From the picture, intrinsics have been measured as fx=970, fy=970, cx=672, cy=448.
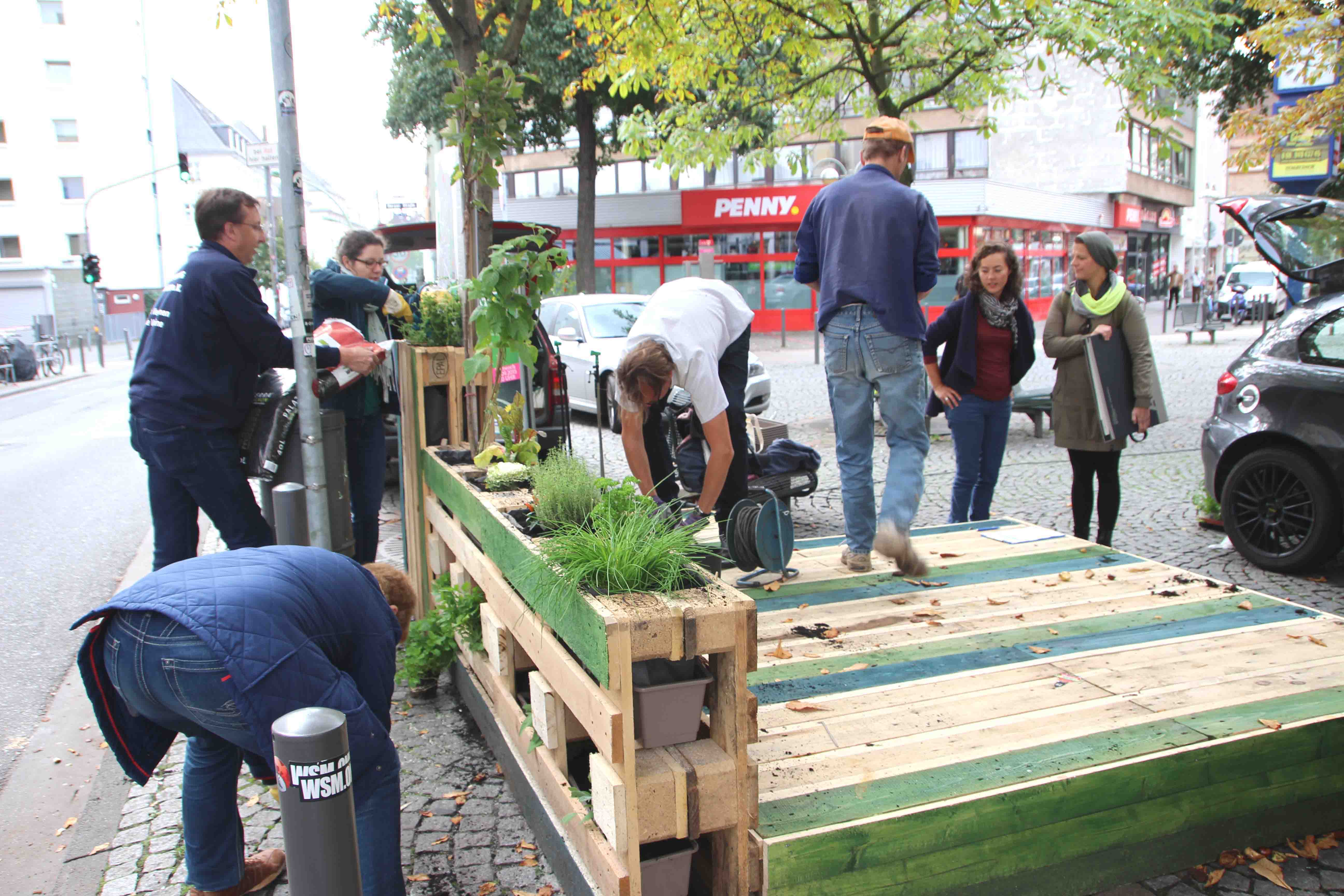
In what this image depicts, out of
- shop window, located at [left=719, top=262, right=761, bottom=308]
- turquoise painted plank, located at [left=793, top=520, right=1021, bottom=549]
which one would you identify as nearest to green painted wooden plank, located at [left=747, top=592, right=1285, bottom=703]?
turquoise painted plank, located at [left=793, top=520, right=1021, bottom=549]

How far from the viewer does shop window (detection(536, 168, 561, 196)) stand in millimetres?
38281

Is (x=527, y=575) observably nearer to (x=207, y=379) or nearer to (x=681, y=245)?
(x=207, y=379)

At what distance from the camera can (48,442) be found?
44.0 feet

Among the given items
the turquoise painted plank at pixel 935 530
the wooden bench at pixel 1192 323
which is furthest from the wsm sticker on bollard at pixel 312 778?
the wooden bench at pixel 1192 323

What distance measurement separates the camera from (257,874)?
2.83 meters

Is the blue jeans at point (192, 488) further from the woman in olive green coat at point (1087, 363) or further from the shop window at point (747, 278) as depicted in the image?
the shop window at point (747, 278)

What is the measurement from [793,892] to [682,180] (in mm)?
35077

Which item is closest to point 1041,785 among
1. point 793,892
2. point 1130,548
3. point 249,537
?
point 793,892

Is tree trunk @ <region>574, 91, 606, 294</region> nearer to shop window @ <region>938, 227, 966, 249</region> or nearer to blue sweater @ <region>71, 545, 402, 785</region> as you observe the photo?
shop window @ <region>938, 227, 966, 249</region>

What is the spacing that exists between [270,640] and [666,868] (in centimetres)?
102

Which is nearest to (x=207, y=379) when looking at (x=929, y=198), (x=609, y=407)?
(x=609, y=407)

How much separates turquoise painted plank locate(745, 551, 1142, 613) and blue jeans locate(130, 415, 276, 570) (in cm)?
210

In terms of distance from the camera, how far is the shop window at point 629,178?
35.2 meters

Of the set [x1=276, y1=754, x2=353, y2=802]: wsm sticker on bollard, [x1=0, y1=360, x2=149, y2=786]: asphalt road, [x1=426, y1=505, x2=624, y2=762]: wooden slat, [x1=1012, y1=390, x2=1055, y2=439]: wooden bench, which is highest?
[x1=276, y1=754, x2=353, y2=802]: wsm sticker on bollard
